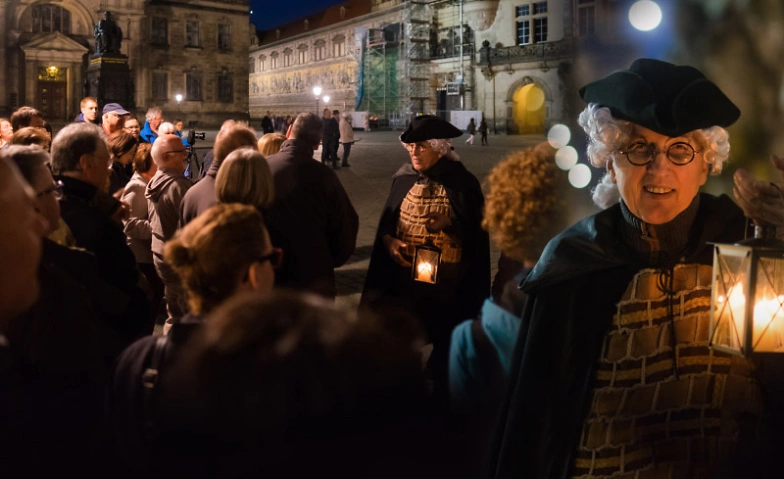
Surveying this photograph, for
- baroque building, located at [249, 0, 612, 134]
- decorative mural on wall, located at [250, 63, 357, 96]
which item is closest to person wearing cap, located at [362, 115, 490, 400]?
baroque building, located at [249, 0, 612, 134]

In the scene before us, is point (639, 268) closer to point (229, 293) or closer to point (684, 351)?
point (684, 351)

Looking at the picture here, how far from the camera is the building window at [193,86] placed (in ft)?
174

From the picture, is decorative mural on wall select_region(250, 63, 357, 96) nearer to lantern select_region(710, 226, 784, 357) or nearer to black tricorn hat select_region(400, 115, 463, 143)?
black tricorn hat select_region(400, 115, 463, 143)

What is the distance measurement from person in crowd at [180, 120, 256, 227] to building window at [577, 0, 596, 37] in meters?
2.21

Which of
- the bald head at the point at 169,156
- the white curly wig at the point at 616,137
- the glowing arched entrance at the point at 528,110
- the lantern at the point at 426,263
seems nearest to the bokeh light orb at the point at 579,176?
the white curly wig at the point at 616,137

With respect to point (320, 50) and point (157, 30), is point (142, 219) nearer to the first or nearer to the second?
point (157, 30)

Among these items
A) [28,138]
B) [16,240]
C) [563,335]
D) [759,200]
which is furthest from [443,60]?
[16,240]

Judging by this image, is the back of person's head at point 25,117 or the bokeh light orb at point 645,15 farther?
the back of person's head at point 25,117

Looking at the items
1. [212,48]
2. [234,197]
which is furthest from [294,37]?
[234,197]

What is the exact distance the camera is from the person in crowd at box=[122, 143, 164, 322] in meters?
5.50

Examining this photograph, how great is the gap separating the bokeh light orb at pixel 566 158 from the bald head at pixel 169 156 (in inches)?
122

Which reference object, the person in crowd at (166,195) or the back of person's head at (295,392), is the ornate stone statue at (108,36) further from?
the back of person's head at (295,392)

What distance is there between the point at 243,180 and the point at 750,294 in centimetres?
272

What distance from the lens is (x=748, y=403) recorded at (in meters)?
2.17
